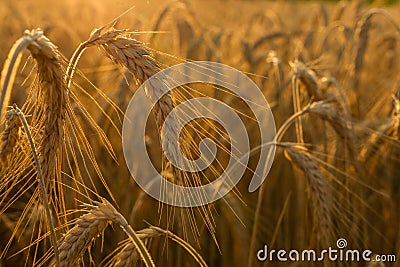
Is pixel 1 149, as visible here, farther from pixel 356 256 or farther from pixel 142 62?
pixel 356 256

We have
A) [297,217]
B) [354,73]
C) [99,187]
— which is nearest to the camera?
[297,217]

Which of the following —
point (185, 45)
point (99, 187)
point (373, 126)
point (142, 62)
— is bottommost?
point (99, 187)

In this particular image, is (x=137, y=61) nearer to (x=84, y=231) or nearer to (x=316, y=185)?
(x=84, y=231)

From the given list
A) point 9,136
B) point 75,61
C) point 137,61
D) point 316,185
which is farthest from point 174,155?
point 316,185

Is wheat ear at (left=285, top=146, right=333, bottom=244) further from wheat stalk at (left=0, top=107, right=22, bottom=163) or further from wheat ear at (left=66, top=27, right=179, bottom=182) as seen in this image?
wheat stalk at (left=0, top=107, right=22, bottom=163)

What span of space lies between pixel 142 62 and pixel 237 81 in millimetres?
2163

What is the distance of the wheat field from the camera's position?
3.99 ft

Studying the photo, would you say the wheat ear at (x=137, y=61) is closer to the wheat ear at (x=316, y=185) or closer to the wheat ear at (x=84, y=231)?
the wheat ear at (x=84, y=231)

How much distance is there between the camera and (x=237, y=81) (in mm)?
3342

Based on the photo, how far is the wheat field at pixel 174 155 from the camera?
3.99 ft

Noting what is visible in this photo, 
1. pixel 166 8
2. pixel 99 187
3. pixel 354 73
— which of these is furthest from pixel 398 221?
pixel 166 8

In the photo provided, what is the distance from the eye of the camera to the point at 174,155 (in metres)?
1.17

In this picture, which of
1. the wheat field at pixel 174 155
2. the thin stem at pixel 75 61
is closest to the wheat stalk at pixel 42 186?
the wheat field at pixel 174 155

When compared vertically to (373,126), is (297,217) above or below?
below
